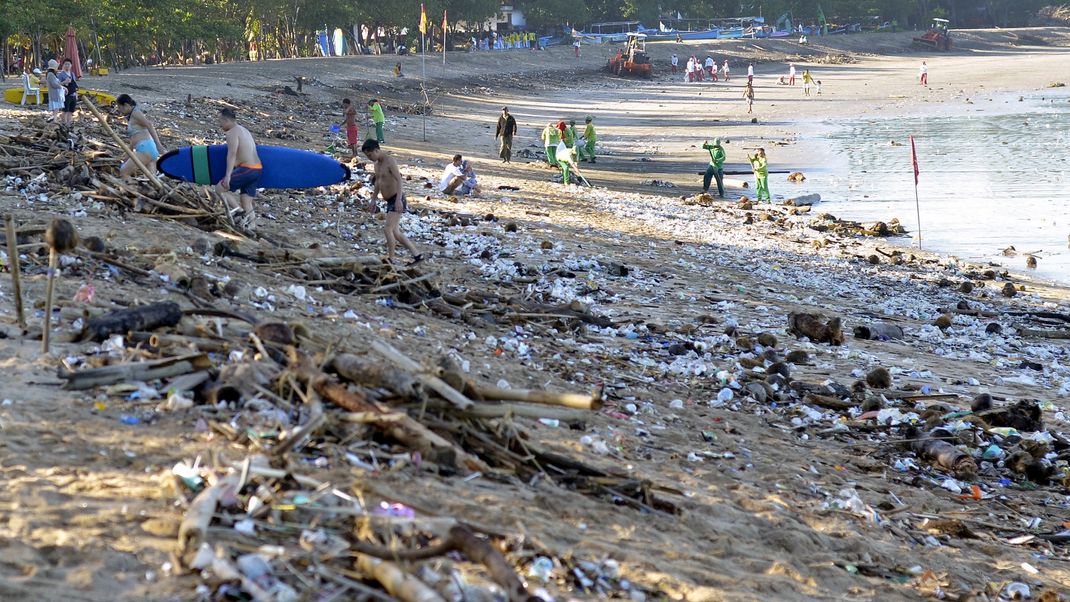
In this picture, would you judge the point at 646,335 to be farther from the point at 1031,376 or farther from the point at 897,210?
the point at 897,210

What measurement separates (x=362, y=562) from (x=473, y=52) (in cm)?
6369

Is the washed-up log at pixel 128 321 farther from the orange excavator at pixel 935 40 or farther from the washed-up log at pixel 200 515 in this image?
the orange excavator at pixel 935 40

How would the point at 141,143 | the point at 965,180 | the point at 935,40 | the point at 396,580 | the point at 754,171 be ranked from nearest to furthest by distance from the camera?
1. the point at 396,580
2. the point at 141,143
3. the point at 754,171
4. the point at 965,180
5. the point at 935,40

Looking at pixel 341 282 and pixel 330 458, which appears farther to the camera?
pixel 341 282

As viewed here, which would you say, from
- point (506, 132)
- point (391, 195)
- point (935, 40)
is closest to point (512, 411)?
point (391, 195)

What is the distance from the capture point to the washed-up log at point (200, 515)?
406cm

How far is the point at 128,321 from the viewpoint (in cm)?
640

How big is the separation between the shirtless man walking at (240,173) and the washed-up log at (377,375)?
626cm

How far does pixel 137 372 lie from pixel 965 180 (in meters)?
23.8

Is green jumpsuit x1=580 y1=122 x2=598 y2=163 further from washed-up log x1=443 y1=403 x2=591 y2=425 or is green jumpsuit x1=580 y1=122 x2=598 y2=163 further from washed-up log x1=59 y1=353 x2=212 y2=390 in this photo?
washed-up log x1=59 y1=353 x2=212 y2=390

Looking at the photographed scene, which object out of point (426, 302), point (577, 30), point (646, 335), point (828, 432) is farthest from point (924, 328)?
point (577, 30)

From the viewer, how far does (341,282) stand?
989 centimetres

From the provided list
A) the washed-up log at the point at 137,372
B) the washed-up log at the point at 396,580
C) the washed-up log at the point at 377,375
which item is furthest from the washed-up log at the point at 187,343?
the washed-up log at the point at 396,580

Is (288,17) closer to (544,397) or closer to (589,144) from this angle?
(589,144)
